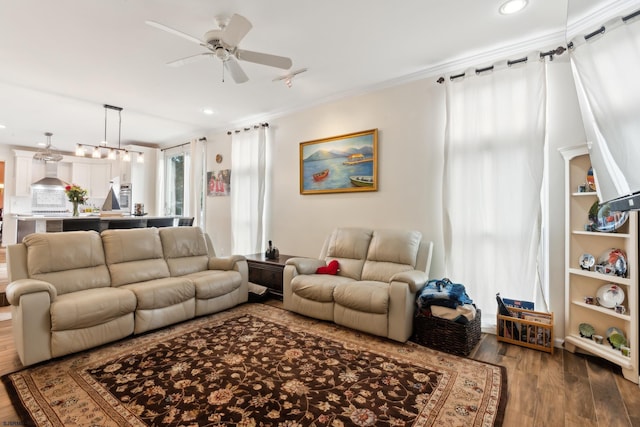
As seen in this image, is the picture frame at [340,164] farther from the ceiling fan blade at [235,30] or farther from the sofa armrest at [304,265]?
the ceiling fan blade at [235,30]

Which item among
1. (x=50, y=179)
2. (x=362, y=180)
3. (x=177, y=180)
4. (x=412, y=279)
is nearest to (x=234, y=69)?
(x=362, y=180)

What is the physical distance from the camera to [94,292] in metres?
2.69

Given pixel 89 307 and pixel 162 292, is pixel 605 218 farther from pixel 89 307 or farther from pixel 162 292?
pixel 89 307

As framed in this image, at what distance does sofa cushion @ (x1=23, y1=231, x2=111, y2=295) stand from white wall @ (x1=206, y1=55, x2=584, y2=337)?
242 cm

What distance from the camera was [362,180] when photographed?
3.89 m

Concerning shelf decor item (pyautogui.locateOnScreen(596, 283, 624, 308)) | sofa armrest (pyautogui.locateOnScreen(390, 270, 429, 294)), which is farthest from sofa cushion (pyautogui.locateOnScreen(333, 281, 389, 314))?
shelf decor item (pyautogui.locateOnScreen(596, 283, 624, 308))

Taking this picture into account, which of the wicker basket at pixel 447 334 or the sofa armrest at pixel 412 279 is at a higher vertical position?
the sofa armrest at pixel 412 279

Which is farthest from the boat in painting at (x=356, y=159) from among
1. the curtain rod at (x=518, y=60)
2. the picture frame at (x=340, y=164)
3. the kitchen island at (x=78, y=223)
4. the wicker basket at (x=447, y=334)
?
the kitchen island at (x=78, y=223)

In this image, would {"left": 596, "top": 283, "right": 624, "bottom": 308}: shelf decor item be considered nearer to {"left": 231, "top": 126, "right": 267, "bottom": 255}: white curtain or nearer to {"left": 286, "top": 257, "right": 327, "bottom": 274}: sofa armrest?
{"left": 286, "top": 257, "right": 327, "bottom": 274}: sofa armrest

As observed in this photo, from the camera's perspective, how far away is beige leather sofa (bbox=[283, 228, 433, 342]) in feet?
8.87

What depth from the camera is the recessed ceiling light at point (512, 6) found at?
224 cm

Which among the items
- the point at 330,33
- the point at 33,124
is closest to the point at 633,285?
the point at 330,33

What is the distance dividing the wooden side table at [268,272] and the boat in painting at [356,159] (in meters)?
1.59

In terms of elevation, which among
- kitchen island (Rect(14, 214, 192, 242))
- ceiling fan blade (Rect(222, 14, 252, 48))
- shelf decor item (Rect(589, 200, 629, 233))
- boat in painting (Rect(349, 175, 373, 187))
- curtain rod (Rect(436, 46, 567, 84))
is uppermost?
curtain rod (Rect(436, 46, 567, 84))
